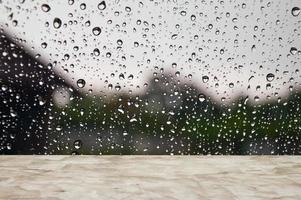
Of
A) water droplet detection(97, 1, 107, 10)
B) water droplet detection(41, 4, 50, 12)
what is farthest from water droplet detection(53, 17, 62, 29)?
water droplet detection(97, 1, 107, 10)

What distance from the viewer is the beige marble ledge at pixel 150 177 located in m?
0.52

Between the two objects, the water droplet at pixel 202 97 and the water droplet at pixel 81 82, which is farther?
the water droplet at pixel 202 97

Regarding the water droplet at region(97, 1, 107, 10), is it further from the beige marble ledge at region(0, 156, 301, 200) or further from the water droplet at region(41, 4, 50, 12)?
the beige marble ledge at region(0, 156, 301, 200)

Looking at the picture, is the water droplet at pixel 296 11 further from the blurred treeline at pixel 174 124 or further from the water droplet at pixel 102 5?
the water droplet at pixel 102 5

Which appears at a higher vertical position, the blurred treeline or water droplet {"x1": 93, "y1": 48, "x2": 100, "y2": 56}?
water droplet {"x1": 93, "y1": 48, "x2": 100, "y2": 56}

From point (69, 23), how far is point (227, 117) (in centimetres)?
84

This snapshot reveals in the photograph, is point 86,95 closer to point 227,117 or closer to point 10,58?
point 10,58

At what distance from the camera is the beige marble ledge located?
0.52 m

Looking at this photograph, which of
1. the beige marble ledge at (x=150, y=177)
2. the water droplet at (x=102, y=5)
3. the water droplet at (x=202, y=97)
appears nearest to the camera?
the beige marble ledge at (x=150, y=177)

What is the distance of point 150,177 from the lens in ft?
2.10

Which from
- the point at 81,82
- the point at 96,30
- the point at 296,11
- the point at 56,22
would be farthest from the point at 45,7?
the point at 296,11

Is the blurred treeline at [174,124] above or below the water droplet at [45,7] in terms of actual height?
below

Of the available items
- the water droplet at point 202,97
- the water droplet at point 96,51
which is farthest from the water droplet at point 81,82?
the water droplet at point 202,97

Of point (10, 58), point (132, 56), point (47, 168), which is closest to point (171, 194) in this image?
point (47, 168)
